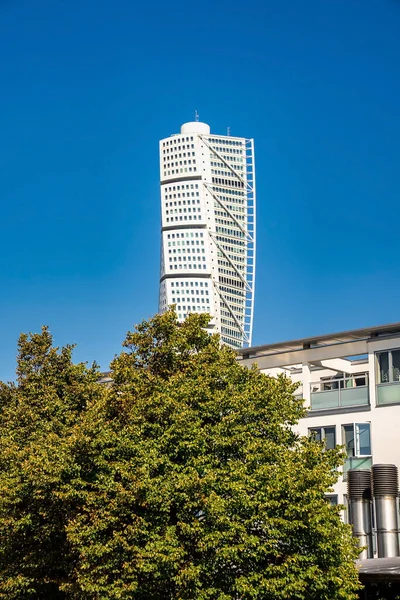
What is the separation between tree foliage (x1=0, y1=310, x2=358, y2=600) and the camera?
30.4 meters

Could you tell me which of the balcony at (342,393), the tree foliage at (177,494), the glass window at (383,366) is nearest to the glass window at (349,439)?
the balcony at (342,393)

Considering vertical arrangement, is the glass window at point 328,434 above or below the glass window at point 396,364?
below

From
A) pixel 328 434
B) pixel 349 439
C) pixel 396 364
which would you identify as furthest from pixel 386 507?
pixel 396 364

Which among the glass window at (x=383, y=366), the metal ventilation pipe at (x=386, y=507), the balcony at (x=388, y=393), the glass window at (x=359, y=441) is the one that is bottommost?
the metal ventilation pipe at (x=386, y=507)

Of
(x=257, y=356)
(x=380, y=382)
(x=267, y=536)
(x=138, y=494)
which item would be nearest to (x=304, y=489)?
(x=267, y=536)

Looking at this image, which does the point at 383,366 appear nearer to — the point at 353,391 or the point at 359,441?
the point at 353,391

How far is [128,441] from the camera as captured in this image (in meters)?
32.4

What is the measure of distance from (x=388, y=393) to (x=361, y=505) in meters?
5.85

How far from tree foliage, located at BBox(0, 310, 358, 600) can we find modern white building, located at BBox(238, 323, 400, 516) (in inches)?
345

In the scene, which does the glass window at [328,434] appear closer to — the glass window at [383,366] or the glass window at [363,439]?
the glass window at [363,439]

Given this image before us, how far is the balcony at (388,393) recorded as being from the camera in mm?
43688

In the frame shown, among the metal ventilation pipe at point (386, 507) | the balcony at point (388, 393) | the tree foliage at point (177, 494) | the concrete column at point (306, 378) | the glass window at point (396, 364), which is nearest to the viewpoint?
the tree foliage at point (177, 494)

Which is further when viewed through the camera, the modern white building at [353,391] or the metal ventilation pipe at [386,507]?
the modern white building at [353,391]

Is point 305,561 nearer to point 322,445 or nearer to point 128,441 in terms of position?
point 322,445
